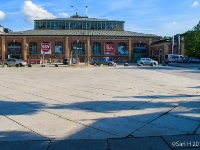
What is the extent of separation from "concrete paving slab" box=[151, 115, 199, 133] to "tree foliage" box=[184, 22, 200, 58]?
172ft

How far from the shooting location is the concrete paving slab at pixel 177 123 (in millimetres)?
4125

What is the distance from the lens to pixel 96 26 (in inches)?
2392

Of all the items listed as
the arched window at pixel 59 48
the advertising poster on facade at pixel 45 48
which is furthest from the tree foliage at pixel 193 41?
the advertising poster on facade at pixel 45 48

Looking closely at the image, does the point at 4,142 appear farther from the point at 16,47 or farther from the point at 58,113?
the point at 16,47

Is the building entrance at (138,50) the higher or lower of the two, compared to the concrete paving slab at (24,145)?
higher

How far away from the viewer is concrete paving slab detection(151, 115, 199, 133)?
4125 mm

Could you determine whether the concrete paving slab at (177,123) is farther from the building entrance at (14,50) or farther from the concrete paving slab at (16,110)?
the building entrance at (14,50)

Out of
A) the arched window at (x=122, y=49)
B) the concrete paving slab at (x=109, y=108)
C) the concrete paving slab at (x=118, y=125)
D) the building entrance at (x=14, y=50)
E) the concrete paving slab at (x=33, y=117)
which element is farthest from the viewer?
the arched window at (x=122, y=49)

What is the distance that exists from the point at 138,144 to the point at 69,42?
53.7 metres

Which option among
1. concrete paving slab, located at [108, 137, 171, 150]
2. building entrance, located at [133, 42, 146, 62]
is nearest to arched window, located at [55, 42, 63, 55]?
building entrance, located at [133, 42, 146, 62]

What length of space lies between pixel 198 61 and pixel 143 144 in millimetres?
44807

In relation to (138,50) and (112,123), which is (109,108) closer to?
(112,123)

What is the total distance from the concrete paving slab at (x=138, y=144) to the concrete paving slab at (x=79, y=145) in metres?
0.15

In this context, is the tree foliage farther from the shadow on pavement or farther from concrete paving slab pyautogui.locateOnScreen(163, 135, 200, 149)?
concrete paving slab pyautogui.locateOnScreen(163, 135, 200, 149)
